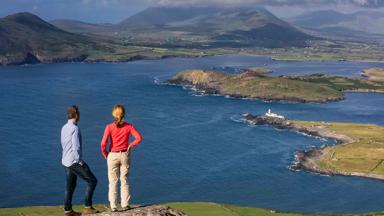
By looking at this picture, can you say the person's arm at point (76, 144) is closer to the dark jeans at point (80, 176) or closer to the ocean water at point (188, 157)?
the dark jeans at point (80, 176)

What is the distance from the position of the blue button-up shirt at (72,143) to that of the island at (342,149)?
3506 inches

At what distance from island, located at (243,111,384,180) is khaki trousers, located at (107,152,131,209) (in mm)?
87727

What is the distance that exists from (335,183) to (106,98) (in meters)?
106

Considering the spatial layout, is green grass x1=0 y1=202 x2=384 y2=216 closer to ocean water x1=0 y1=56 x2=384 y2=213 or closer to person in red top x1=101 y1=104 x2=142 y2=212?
ocean water x1=0 y1=56 x2=384 y2=213

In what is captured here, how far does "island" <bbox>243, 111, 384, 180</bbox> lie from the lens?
344 feet

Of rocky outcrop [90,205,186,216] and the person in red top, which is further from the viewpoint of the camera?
the person in red top

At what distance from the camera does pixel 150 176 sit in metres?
97.9

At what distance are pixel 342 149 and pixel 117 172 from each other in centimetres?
10523

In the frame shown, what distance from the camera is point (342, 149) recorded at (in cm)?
11950

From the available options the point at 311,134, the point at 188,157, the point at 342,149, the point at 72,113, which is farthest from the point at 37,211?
the point at 311,134

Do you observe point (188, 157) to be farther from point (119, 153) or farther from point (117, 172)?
point (119, 153)

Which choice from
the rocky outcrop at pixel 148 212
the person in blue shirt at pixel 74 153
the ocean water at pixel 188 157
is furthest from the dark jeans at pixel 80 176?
the ocean water at pixel 188 157

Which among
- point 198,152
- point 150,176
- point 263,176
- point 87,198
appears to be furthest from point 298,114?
point 87,198

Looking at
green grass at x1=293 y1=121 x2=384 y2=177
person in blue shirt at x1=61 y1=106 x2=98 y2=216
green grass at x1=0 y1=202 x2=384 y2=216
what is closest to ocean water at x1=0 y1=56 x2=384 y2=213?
green grass at x1=293 y1=121 x2=384 y2=177
